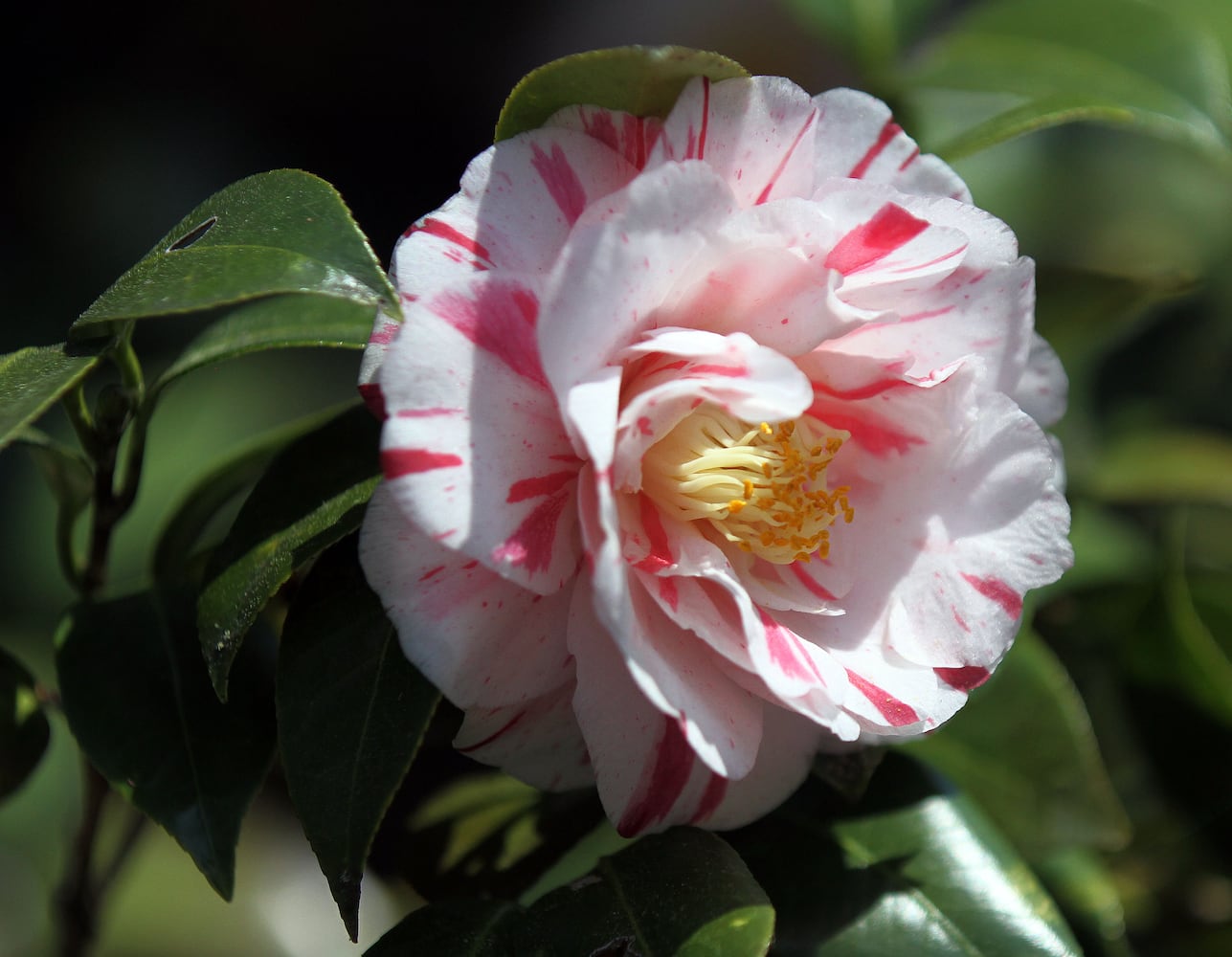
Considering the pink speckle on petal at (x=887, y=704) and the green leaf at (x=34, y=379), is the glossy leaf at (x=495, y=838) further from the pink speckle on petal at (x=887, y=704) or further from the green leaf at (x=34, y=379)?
the green leaf at (x=34, y=379)

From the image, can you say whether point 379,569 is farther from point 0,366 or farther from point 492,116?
point 492,116

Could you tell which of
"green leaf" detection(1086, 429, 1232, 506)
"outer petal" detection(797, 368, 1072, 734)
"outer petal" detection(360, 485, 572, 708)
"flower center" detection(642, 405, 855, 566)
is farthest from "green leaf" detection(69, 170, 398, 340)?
"green leaf" detection(1086, 429, 1232, 506)

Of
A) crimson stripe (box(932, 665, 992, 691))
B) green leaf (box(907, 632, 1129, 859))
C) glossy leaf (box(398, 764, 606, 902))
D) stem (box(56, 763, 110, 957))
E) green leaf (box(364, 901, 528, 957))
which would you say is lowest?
stem (box(56, 763, 110, 957))

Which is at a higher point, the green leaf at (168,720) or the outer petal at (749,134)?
the outer petal at (749,134)

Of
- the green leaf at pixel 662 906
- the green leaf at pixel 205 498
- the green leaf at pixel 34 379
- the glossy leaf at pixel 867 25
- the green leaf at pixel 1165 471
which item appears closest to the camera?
the green leaf at pixel 34 379

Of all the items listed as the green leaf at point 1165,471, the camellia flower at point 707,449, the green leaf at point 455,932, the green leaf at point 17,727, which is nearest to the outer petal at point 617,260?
the camellia flower at point 707,449

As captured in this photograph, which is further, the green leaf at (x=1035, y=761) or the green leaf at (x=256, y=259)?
the green leaf at (x=1035, y=761)

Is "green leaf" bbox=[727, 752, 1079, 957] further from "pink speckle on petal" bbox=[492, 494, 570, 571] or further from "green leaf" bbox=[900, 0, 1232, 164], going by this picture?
"green leaf" bbox=[900, 0, 1232, 164]
